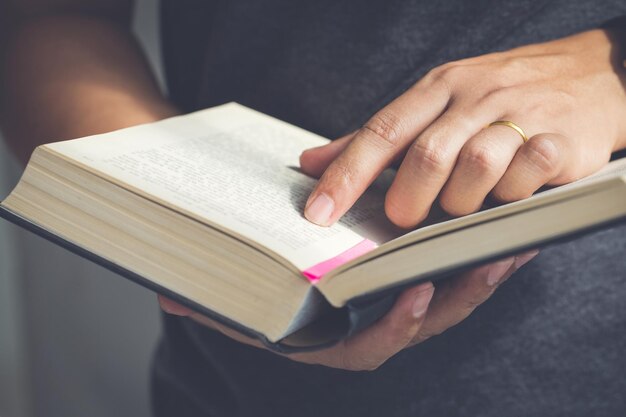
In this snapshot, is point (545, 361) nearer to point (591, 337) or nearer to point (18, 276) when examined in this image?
point (591, 337)

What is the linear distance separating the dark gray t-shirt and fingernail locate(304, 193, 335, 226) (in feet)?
0.76

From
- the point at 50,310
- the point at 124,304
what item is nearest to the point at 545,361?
the point at 124,304

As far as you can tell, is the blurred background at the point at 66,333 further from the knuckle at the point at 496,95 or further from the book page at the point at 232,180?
the knuckle at the point at 496,95

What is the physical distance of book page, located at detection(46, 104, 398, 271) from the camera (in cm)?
46

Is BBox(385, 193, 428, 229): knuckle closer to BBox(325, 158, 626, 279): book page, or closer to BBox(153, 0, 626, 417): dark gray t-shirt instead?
BBox(325, 158, 626, 279): book page

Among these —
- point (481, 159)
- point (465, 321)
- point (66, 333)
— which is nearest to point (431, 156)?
point (481, 159)

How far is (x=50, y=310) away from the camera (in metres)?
1.73

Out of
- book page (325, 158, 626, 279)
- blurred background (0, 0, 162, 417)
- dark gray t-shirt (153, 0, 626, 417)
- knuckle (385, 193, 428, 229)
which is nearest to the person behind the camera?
book page (325, 158, 626, 279)

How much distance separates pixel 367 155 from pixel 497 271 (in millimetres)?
129

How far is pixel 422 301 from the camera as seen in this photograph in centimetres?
47

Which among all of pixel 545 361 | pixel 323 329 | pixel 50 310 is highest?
pixel 323 329

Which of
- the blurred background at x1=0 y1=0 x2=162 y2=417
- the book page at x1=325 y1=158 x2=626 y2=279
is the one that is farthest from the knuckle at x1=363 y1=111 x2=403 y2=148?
the blurred background at x1=0 y1=0 x2=162 y2=417

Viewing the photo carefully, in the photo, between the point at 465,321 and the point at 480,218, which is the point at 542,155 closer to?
the point at 480,218

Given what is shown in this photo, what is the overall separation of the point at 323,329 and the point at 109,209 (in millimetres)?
184
